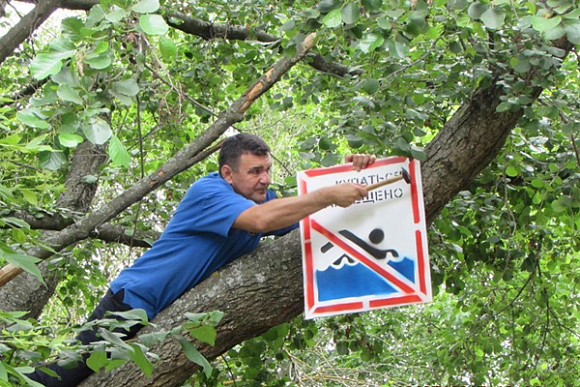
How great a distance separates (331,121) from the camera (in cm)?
373

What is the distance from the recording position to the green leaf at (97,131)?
2.30m

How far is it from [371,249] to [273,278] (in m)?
0.36

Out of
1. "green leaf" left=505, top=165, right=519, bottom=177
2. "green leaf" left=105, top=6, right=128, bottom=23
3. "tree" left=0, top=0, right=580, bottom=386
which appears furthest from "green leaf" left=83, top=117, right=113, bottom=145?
"green leaf" left=505, top=165, right=519, bottom=177

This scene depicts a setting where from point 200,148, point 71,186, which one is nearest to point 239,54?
point 71,186

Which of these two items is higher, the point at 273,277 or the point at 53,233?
the point at 53,233

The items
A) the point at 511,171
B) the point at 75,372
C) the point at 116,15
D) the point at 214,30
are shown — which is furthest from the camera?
the point at 214,30

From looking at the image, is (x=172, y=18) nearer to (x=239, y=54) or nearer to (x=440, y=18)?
(x=239, y=54)

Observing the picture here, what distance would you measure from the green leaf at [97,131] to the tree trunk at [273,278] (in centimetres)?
107

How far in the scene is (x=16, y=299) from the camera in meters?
5.29

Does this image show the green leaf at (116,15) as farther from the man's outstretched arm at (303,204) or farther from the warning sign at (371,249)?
the warning sign at (371,249)

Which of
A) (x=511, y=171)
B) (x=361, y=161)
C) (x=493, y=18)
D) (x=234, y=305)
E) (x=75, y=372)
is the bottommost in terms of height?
(x=75, y=372)

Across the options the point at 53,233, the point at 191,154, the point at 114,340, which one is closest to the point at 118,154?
the point at 114,340

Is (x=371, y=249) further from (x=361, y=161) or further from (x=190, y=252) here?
(x=190, y=252)

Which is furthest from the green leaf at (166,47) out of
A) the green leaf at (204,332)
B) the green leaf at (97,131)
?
the green leaf at (204,332)
